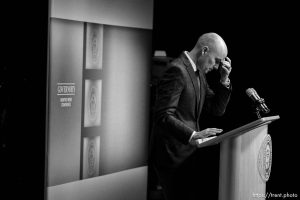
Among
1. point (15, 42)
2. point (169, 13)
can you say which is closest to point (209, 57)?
point (15, 42)

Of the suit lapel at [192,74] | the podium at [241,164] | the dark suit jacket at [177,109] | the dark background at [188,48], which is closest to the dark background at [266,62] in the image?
the dark background at [188,48]

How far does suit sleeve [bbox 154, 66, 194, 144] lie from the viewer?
3463 millimetres

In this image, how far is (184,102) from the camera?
3705mm

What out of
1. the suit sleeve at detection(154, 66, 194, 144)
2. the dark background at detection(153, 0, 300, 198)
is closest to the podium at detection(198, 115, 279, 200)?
the suit sleeve at detection(154, 66, 194, 144)

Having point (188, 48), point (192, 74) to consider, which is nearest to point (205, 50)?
point (192, 74)

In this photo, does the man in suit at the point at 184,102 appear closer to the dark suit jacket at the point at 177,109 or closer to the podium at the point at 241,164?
the dark suit jacket at the point at 177,109

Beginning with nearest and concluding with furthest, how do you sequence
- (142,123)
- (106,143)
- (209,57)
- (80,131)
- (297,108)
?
(209,57), (80,131), (106,143), (142,123), (297,108)

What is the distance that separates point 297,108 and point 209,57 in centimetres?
190

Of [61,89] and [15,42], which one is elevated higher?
[15,42]

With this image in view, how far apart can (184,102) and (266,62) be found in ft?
6.37

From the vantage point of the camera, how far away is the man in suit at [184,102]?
11.9 feet

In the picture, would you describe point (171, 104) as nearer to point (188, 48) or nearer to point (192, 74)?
point (192, 74)

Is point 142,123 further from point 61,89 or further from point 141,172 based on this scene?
point 61,89

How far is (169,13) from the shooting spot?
590 centimetres
